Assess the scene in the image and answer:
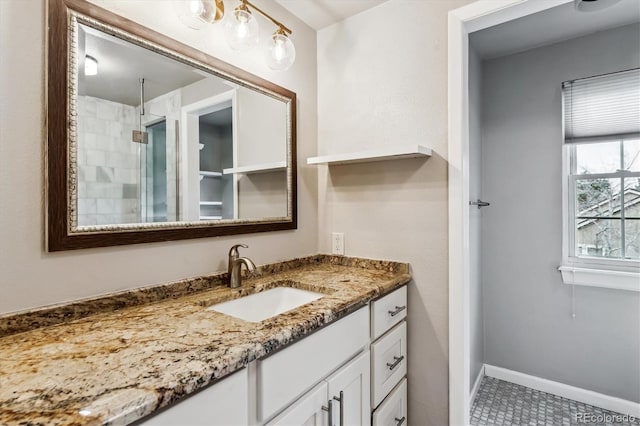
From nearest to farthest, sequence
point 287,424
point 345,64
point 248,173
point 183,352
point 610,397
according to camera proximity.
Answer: point 183,352
point 287,424
point 248,173
point 345,64
point 610,397

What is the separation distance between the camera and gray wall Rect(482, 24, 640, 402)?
2.02 metres

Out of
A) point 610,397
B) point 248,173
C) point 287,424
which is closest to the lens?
point 287,424

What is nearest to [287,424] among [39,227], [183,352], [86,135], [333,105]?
[183,352]

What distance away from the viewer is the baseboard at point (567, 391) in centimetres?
196

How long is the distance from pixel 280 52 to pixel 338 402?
1486 millimetres

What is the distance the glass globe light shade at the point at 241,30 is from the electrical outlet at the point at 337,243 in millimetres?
1092

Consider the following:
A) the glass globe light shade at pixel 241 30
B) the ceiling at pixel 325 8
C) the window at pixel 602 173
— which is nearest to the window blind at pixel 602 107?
the window at pixel 602 173

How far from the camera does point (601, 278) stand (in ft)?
6.61

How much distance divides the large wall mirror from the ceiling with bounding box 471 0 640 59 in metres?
1.58

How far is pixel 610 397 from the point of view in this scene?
6.61 ft

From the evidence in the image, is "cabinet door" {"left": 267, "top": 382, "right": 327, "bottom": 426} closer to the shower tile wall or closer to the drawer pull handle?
the drawer pull handle

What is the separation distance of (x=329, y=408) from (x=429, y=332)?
758mm

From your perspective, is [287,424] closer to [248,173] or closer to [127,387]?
[127,387]

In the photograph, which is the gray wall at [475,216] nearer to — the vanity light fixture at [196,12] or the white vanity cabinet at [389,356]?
the white vanity cabinet at [389,356]
